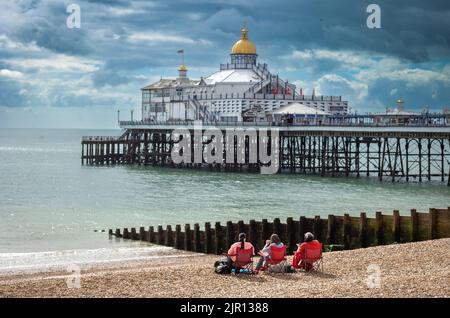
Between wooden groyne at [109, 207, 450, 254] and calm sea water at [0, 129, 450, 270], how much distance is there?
3764 millimetres

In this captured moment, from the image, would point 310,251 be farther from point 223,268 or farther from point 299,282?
point 223,268

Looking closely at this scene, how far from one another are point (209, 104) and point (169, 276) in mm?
73323

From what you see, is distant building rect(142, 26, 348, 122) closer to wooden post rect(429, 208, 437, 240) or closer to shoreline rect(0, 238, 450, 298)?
wooden post rect(429, 208, 437, 240)

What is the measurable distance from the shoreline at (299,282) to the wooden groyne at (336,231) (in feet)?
11.5

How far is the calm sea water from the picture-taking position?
125 feet

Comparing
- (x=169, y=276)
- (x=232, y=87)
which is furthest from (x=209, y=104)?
(x=169, y=276)

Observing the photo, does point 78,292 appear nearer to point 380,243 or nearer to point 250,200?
point 380,243

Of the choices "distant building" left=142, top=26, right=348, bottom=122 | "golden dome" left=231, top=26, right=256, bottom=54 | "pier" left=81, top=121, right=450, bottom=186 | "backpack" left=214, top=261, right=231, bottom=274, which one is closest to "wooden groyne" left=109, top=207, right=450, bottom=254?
"backpack" left=214, top=261, right=231, bottom=274

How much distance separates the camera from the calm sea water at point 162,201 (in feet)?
125

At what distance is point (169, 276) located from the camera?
19.8 meters

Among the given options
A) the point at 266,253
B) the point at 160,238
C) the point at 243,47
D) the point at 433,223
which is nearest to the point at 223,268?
the point at 266,253

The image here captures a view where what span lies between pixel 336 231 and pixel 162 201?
2453 cm

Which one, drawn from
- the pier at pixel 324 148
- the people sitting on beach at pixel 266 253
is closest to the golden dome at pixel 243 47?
the pier at pixel 324 148

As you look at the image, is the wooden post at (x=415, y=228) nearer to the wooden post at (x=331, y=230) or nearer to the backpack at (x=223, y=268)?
the wooden post at (x=331, y=230)
